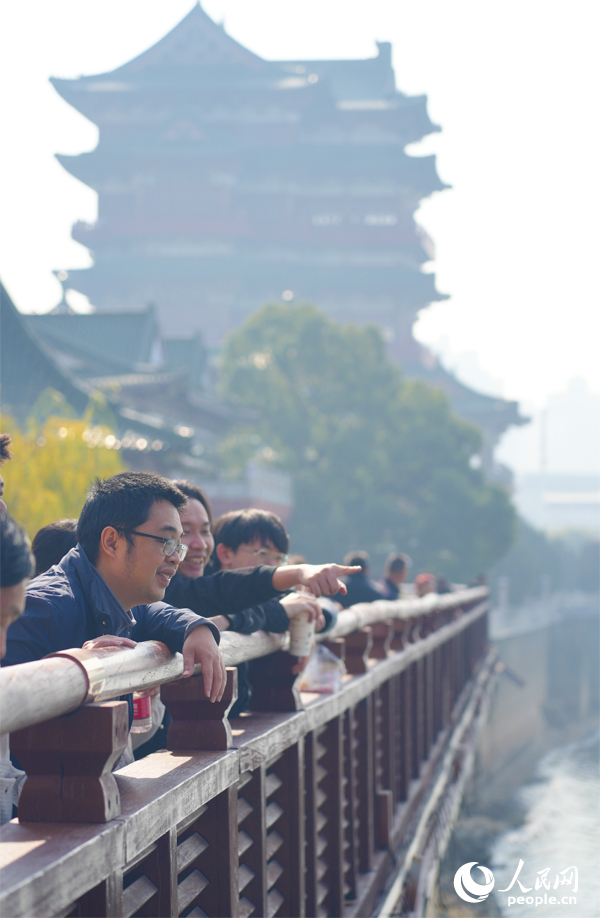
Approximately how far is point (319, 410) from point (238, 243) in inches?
877

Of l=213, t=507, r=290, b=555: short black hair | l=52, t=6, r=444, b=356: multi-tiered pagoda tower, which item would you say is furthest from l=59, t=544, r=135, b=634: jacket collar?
l=52, t=6, r=444, b=356: multi-tiered pagoda tower

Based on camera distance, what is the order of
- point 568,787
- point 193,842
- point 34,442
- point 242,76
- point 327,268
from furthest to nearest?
point 242,76 < point 327,268 < point 568,787 < point 34,442 < point 193,842

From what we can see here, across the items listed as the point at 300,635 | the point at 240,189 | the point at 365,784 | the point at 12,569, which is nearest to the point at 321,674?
the point at 300,635

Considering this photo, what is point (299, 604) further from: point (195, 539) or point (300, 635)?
point (195, 539)

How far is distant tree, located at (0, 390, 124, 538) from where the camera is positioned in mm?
12750

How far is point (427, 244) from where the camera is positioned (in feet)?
158

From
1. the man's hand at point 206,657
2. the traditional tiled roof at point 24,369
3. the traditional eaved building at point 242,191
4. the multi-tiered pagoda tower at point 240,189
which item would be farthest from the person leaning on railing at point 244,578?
the multi-tiered pagoda tower at point 240,189

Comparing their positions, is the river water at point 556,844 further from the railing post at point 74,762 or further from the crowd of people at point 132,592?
the railing post at point 74,762

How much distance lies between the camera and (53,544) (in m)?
3.01

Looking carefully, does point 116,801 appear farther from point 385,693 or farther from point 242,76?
point 242,76

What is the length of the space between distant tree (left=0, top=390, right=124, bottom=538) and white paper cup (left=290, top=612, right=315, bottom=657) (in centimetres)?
911

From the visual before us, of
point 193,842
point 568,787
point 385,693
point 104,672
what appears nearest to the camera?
point 104,672

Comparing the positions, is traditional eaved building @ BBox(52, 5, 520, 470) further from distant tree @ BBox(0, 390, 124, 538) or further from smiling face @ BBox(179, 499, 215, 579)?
smiling face @ BBox(179, 499, 215, 579)

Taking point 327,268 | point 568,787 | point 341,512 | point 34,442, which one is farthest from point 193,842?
point 327,268
